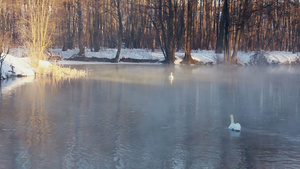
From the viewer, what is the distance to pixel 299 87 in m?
23.8

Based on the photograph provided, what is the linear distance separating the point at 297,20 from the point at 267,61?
13.2m

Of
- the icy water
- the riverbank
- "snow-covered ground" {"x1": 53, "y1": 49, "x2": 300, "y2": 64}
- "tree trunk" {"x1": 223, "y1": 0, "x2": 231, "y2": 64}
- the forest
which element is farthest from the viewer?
"snow-covered ground" {"x1": 53, "y1": 49, "x2": 300, "y2": 64}

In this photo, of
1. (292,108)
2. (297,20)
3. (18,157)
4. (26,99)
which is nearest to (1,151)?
(18,157)

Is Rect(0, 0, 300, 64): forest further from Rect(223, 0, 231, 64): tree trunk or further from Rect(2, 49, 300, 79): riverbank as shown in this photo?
Rect(2, 49, 300, 79): riverbank

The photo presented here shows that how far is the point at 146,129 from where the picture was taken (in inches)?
467

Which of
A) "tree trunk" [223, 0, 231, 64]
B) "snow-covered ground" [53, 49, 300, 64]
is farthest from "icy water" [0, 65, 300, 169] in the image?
"snow-covered ground" [53, 49, 300, 64]

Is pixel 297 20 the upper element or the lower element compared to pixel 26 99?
upper

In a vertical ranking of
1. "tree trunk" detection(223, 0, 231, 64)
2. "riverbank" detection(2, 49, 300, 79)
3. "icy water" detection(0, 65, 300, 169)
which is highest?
"tree trunk" detection(223, 0, 231, 64)

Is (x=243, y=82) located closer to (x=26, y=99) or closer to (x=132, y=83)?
(x=132, y=83)

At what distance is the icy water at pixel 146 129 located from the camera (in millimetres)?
8820

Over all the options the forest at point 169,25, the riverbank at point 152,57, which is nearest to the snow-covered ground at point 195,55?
the riverbank at point 152,57

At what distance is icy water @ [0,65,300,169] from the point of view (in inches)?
347

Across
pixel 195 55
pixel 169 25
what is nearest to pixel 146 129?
pixel 169 25

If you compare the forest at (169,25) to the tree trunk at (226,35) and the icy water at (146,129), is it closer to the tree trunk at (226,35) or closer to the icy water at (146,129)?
the tree trunk at (226,35)
